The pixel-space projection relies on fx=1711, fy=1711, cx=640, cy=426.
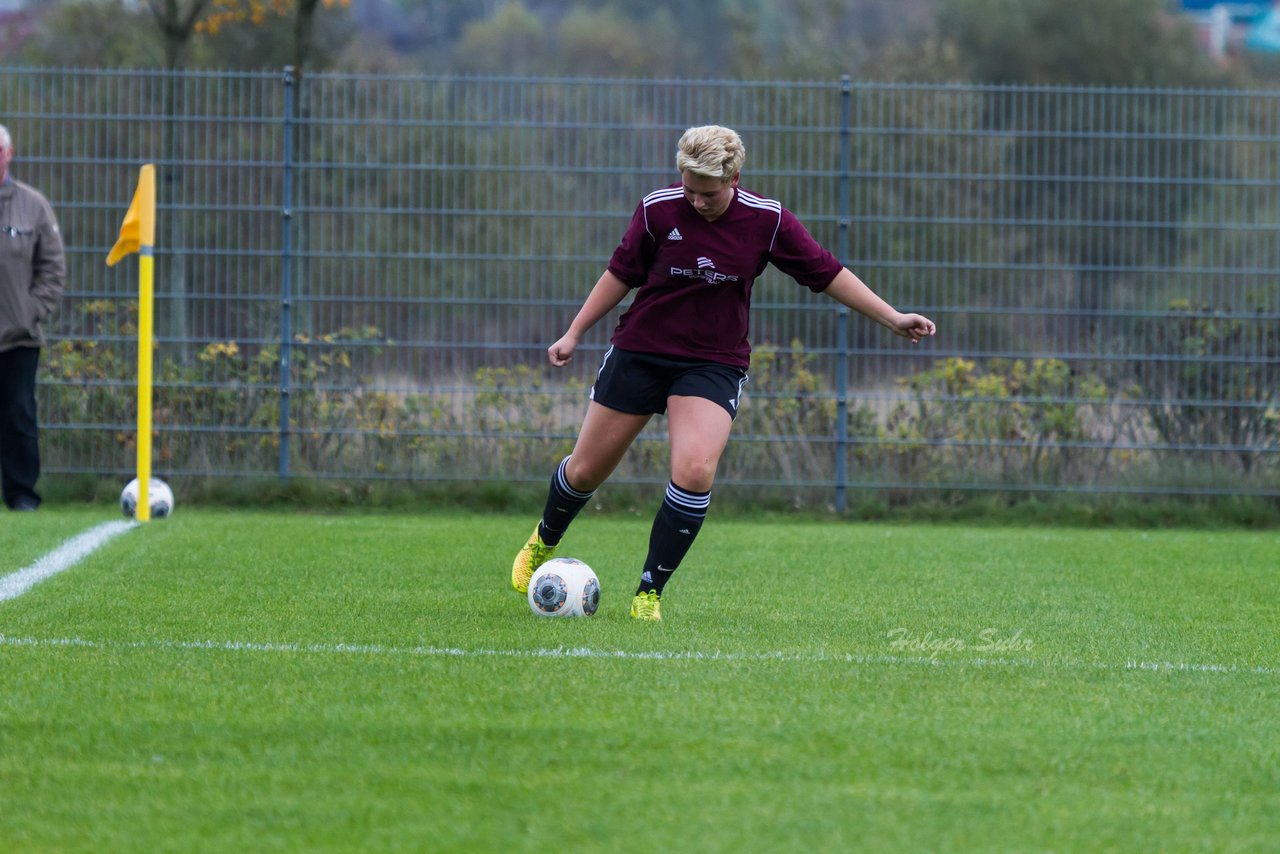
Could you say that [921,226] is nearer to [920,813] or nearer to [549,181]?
[549,181]

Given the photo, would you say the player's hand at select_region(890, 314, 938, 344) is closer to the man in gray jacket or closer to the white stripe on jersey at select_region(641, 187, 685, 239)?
the white stripe on jersey at select_region(641, 187, 685, 239)

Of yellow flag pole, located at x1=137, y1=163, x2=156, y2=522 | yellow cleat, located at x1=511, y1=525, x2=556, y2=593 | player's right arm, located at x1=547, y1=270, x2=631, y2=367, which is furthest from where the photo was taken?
yellow flag pole, located at x1=137, y1=163, x2=156, y2=522

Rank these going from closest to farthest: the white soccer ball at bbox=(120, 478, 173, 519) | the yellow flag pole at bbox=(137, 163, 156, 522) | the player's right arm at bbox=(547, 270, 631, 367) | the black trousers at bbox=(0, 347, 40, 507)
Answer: the player's right arm at bbox=(547, 270, 631, 367) → the yellow flag pole at bbox=(137, 163, 156, 522) → the white soccer ball at bbox=(120, 478, 173, 519) → the black trousers at bbox=(0, 347, 40, 507)

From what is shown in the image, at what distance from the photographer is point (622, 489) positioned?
11.1 meters

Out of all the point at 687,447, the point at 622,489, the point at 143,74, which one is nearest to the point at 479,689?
the point at 687,447

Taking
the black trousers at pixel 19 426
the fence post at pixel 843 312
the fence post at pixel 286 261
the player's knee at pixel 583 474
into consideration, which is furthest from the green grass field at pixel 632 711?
the fence post at pixel 286 261

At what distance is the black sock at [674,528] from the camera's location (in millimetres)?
6207

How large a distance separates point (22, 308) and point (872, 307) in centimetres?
579

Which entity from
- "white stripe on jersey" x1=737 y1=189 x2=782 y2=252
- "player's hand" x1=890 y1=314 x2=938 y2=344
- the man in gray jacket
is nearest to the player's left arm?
"player's hand" x1=890 y1=314 x2=938 y2=344

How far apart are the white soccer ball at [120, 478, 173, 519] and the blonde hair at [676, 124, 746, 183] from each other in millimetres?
5062

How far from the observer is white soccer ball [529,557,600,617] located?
627 centimetres

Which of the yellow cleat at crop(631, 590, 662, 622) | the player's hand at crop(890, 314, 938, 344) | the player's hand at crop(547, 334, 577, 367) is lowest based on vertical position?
the yellow cleat at crop(631, 590, 662, 622)

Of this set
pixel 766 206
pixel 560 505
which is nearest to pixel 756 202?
pixel 766 206

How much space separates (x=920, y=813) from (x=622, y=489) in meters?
7.46
